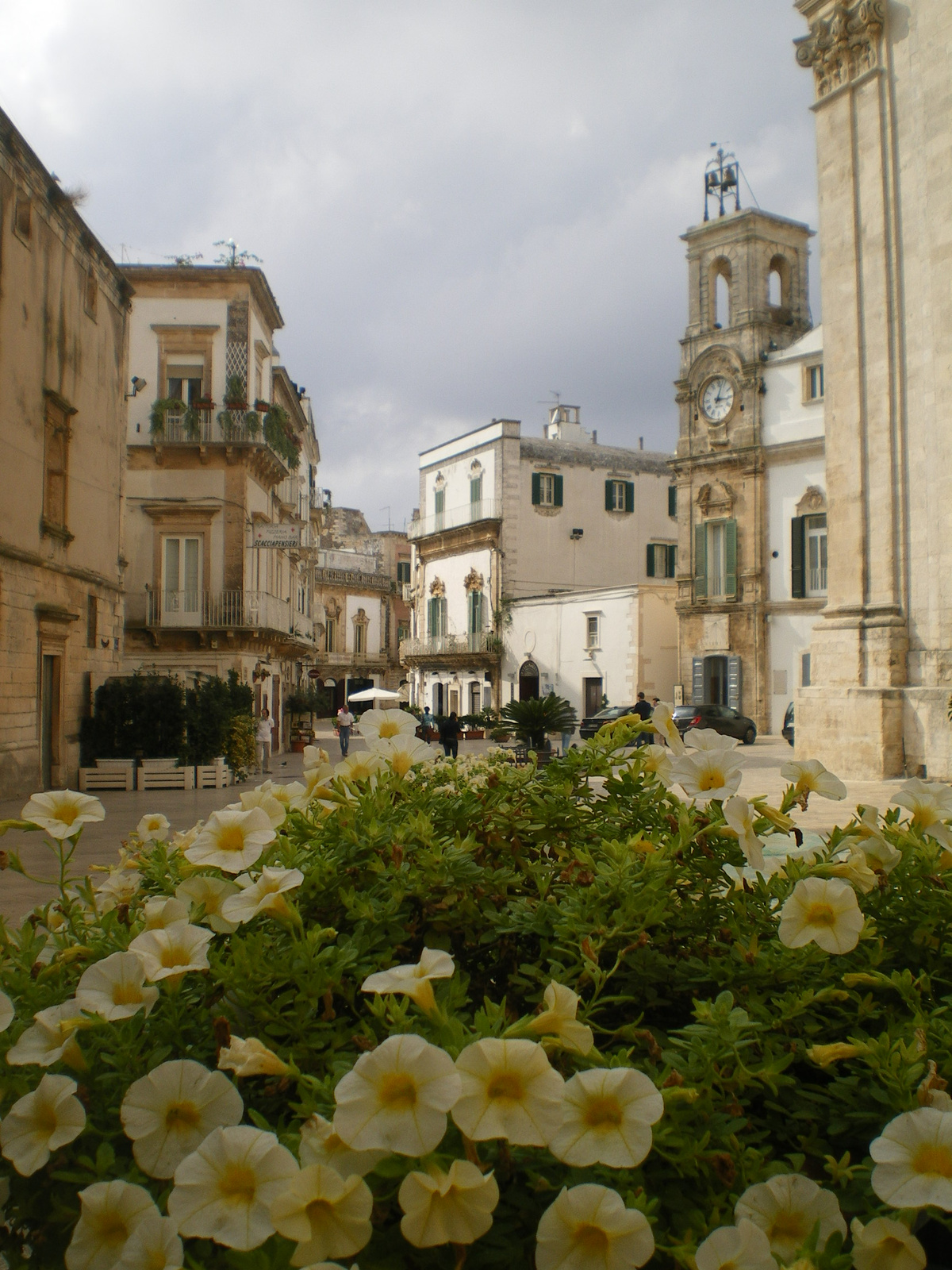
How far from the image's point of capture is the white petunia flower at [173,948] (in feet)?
5.22

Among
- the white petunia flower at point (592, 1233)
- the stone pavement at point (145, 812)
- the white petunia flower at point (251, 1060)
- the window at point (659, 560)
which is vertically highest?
the window at point (659, 560)

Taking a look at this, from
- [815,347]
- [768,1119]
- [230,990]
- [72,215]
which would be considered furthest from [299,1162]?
[815,347]

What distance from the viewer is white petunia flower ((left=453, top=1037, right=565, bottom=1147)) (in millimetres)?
1203

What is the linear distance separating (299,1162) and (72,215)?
1802 centimetres

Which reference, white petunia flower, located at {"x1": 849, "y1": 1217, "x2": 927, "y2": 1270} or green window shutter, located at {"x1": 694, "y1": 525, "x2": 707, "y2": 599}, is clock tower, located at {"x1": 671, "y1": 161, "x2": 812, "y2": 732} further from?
white petunia flower, located at {"x1": 849, "y1": 1217, "x2": 927, "y2": 1270}

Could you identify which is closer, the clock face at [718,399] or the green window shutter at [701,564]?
the clock face at [718,399]

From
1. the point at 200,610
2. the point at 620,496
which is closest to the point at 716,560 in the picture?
the point at 620,496

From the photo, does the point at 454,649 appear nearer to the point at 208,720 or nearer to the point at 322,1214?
the point at 208,720

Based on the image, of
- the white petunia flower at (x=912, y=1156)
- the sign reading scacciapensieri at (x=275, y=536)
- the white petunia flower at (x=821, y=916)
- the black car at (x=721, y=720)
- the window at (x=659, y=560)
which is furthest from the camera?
the window at (x=659, y=560)

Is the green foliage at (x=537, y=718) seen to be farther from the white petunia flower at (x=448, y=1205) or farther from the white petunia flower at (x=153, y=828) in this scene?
the white petunia flower at (x=448, y=1205)

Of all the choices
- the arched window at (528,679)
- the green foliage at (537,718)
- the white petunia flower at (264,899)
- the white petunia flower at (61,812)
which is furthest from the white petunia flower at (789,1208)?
the arched window at (528,679)

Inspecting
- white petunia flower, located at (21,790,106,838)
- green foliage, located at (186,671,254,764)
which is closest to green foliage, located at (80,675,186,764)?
green foliage, located at (186,671,254,764)

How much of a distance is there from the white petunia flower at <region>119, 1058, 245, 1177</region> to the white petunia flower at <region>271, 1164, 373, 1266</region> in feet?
0.81

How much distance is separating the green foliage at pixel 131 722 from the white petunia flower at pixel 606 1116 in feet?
57.4
